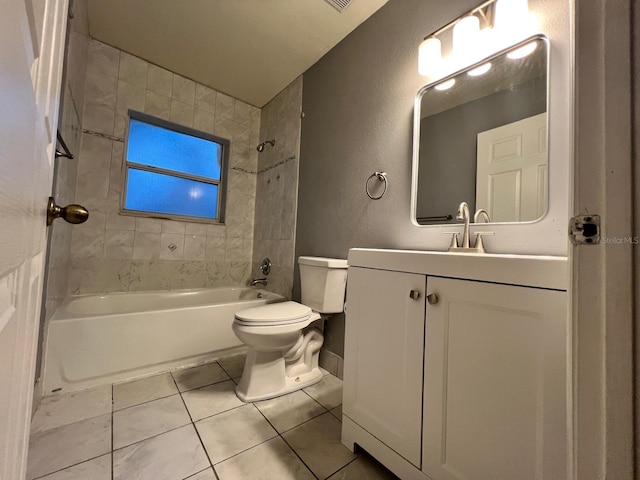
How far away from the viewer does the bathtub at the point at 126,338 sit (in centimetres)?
140

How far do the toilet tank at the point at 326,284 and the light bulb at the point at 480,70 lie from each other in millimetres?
1154

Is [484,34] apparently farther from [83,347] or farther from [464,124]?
[83,347]

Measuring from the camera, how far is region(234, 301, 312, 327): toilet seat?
1324mm

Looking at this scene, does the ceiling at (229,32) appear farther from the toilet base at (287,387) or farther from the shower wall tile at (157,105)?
the toilet base at (287,387)

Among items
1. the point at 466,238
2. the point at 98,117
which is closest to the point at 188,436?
the point at 466,238

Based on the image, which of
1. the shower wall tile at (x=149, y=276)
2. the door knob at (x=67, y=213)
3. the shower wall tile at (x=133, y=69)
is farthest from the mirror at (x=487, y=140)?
the shower wall tile at (x=133, y=69)

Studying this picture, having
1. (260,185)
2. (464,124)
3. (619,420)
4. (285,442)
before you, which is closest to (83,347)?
(285,442)

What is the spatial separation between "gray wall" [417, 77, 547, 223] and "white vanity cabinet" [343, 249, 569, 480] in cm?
52

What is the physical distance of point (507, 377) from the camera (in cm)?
68

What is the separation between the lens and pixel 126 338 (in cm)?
155

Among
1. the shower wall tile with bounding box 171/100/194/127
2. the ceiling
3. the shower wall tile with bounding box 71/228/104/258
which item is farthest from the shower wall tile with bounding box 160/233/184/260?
the ceiling

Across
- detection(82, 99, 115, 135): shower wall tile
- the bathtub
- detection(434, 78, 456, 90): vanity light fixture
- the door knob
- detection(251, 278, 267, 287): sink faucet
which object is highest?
detection(82, 99, 115, 135): shower wall tile

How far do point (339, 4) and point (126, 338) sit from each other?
7.98 feet

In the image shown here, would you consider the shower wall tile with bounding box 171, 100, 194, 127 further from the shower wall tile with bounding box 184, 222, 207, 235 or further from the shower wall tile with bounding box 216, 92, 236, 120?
the shower wall tile with bounding box 184, 222, 207, 235
